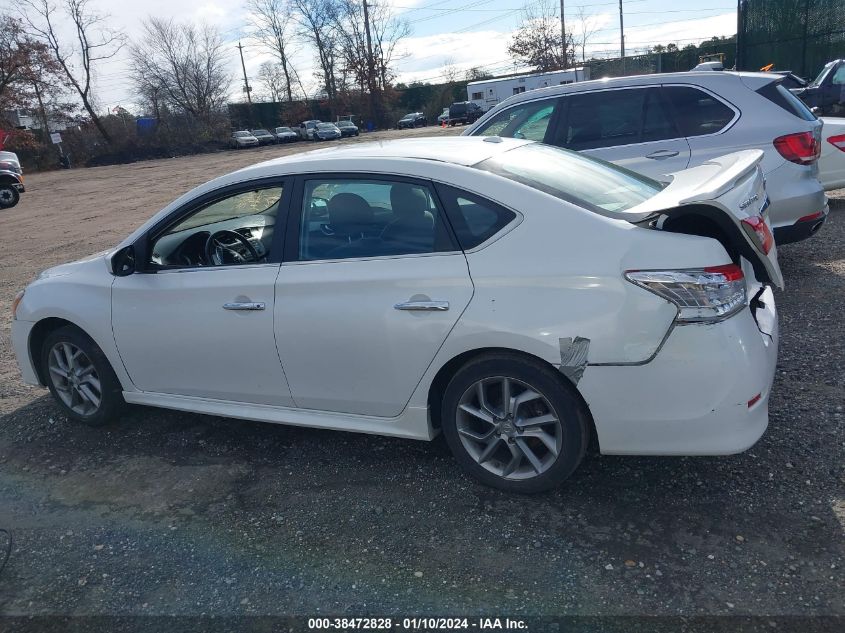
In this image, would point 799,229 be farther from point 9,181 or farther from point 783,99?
point 9,181

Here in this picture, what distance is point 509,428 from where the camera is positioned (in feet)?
10.7

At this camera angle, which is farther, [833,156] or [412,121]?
[412,121]

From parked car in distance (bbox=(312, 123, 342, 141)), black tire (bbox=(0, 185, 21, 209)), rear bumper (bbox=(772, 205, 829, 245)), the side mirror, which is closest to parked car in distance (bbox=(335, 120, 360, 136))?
parked car in distance (bbox=(312, 123, 342, 141))

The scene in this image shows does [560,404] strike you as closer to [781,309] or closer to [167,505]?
[167,505]

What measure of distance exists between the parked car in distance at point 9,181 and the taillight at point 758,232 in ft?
79.8

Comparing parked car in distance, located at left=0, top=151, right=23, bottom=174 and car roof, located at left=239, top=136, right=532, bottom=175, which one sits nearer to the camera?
car roof, located at left=239, top=136, right=532, bottom=175

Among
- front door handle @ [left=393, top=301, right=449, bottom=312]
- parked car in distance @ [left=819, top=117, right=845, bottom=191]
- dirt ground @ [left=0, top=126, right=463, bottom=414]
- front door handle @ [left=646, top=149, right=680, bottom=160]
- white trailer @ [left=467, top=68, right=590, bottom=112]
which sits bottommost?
dirt ground @ [left=0, top=126, right=463, bottom=414]

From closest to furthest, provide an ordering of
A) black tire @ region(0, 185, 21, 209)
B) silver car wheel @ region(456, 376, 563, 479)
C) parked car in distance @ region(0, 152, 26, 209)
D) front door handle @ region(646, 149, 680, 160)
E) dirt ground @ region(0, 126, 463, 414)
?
1. silver car wheel @ region(456, 376, 563, 479)
2. front door handle @ region(646, 149, 680, 160)
3. dirt ground @ region(0, 126, 463, 414)
4. parked car in distance @ region(0, 152, 26, 209)
5. black tire @ region(0, 185, 21, 209)

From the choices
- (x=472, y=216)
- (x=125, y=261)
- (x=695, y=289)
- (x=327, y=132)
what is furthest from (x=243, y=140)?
(x=695, y=289)

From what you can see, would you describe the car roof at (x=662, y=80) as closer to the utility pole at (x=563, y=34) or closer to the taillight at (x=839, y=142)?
the taillight at (x=839, y=142)

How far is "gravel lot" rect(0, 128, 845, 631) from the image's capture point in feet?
8.96

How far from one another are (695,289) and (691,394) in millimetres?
429

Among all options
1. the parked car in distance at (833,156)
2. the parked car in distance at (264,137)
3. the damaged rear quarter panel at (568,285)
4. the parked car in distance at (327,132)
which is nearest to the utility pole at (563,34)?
the parked car in distance at (327,132)

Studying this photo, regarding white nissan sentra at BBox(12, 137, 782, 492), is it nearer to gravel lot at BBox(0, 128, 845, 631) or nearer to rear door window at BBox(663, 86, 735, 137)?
gravel lot at BBox(0, 128, 845, 631)
